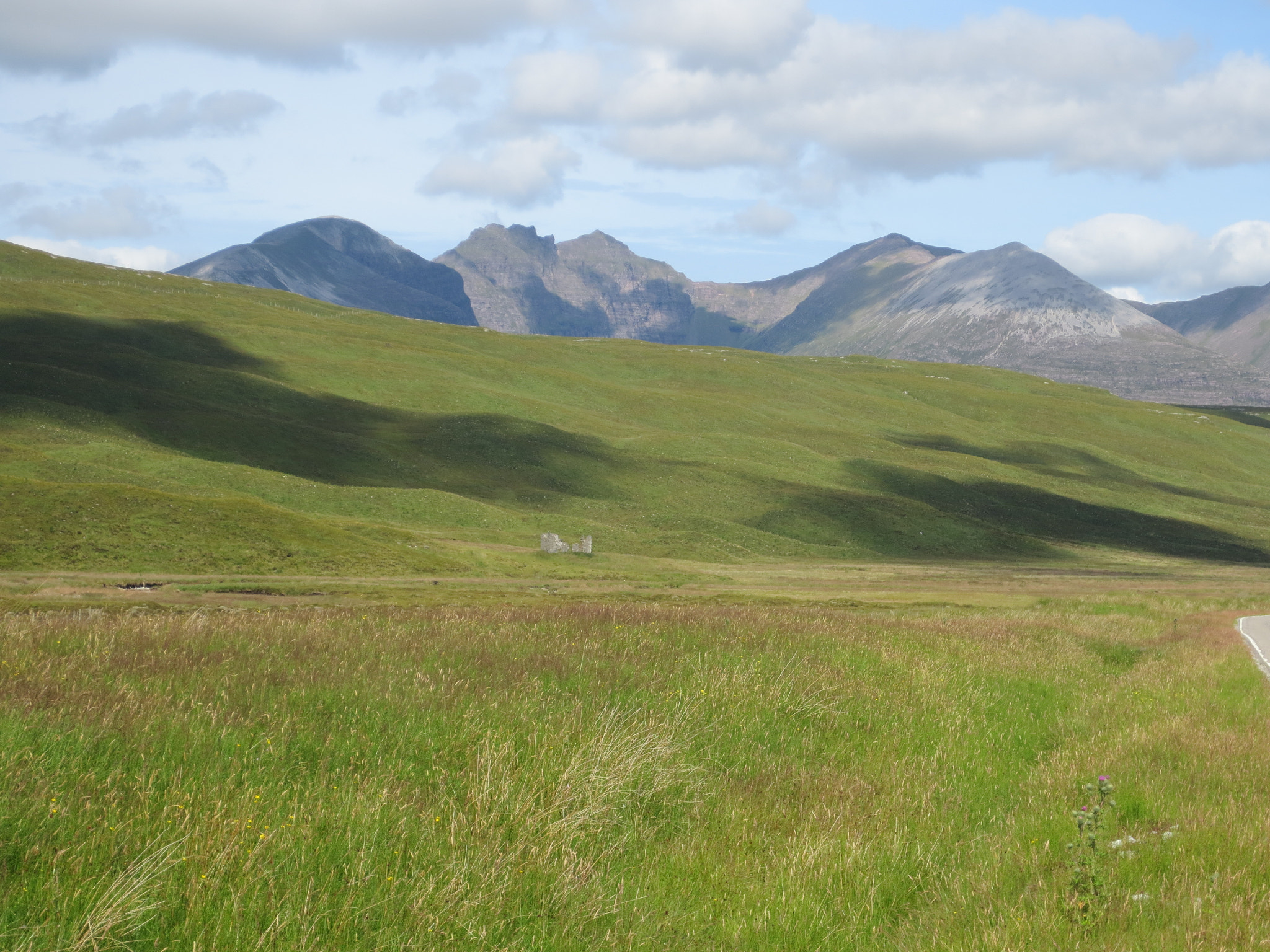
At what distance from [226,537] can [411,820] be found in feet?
177

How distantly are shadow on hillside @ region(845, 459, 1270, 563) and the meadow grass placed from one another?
110521 millimetres

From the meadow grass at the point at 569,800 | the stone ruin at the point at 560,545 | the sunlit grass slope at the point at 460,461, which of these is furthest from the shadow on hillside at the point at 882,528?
the meadow grass at the point at 569,800

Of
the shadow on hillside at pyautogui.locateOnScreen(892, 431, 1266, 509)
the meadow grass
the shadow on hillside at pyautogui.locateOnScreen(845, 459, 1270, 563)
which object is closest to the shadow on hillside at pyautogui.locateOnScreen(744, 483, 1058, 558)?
the shadow on hillside at pyautogui.locateOnScreen(845, 459, 1270, 563)

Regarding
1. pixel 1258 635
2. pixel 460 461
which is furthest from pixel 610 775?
pixel 460 461

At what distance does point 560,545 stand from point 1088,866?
222ft

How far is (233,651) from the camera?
1403cm

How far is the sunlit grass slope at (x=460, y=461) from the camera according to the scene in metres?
61.2

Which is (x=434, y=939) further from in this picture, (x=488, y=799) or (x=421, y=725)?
(x=421, y=725)

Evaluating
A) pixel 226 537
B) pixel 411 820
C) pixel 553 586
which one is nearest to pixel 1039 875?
pixel 411 820

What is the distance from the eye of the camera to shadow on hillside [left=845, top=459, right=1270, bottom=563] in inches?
4717

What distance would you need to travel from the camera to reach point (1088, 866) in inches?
309

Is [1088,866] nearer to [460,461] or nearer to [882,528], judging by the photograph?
[882,528]

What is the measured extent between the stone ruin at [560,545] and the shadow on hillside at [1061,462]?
101769 mm

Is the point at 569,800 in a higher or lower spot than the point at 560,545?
higher
